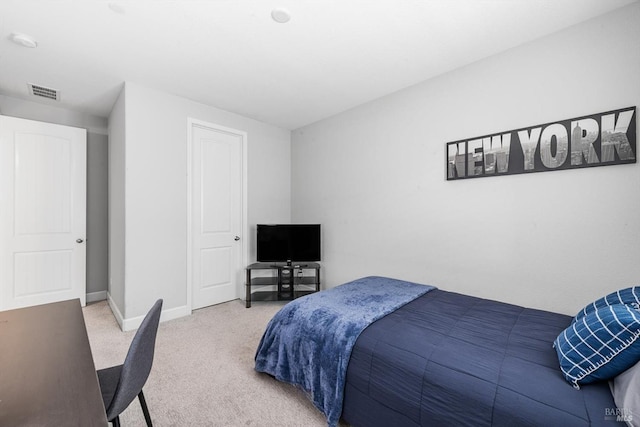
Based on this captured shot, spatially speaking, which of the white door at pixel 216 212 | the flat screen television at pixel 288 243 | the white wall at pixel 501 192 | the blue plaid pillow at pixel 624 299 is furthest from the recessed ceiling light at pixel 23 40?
the blue plaid pillow at pixel 624 299

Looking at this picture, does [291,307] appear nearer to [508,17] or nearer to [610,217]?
[610,217]

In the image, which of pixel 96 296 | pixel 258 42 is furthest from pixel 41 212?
pixel 258 42

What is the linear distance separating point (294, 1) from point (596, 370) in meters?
2.53

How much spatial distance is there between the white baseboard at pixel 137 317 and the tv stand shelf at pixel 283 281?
769mm

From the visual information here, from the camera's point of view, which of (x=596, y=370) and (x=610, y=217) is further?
(x=610, y=217)

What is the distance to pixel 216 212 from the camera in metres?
3.72

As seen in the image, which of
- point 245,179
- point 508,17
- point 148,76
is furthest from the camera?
point 245,179

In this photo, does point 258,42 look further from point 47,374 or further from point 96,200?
point 96,200

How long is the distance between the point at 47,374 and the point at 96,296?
12.3ft

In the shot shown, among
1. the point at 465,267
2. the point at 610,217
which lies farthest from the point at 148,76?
the point at 610,217

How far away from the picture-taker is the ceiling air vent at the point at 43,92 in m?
3.04

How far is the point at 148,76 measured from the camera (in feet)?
9.32

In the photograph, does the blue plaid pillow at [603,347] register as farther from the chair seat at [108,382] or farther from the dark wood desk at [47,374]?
the chair seat at [108,382]

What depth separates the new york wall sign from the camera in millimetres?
1892
